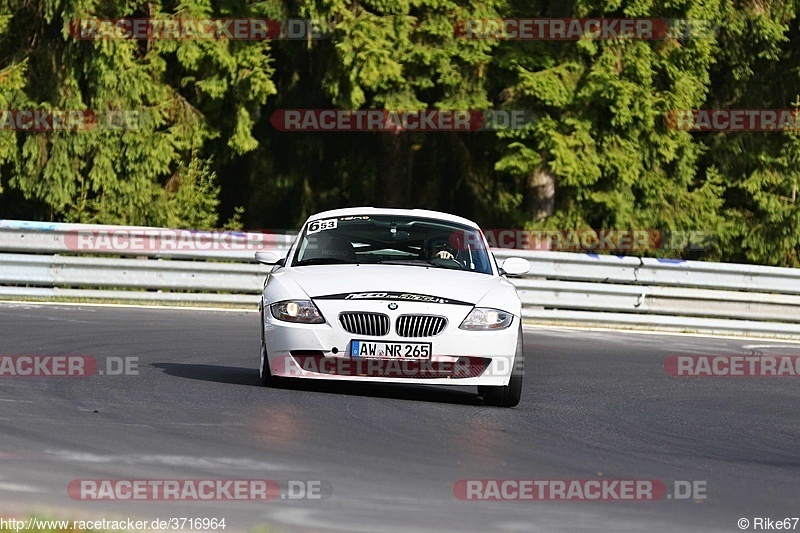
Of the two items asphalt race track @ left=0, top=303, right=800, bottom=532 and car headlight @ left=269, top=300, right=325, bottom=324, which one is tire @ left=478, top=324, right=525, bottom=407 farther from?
car headlight @ left=269, top=300, right=325, bottom=324

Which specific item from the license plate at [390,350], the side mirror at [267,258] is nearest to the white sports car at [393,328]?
the license plate at [390,350]

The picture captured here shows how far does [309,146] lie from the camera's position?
2697 centimetres

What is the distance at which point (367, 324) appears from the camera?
991 centimetres

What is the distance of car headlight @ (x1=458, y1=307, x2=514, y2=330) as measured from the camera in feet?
33.0

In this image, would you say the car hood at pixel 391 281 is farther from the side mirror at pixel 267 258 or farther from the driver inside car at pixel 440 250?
the side mirror at pixel 267 258

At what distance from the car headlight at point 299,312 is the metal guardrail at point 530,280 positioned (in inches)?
367

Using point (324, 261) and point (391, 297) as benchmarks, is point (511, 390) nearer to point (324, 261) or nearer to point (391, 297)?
point (391, 297)

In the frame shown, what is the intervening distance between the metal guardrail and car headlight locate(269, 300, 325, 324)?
9317mm

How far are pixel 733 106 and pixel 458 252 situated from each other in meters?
18.6

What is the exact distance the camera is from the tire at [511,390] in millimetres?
10266

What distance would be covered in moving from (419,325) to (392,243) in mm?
1597

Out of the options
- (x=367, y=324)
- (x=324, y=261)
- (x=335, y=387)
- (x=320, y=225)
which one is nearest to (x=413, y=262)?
(x=324, y=261)

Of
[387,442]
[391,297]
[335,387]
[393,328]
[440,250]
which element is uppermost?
[440,250]

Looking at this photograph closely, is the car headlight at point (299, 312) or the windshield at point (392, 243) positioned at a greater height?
the windshield at point (392, 243)
